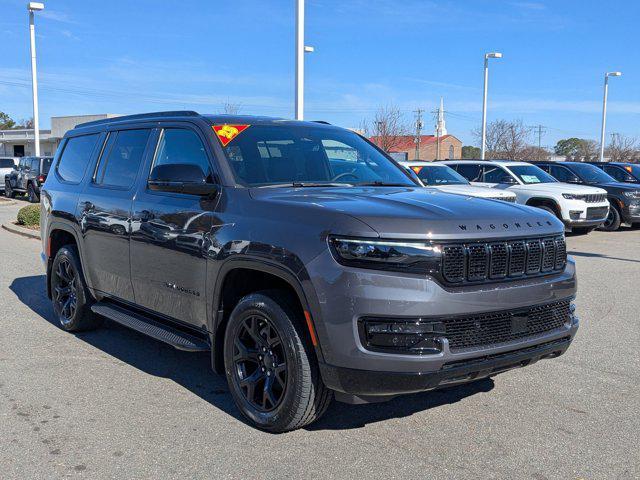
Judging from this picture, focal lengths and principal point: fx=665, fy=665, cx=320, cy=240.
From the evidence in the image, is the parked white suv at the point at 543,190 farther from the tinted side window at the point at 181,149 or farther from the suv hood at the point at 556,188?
the tinted side window at the point at 181,149

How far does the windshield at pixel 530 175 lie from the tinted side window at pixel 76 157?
1138 cm

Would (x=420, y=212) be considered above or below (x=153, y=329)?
above

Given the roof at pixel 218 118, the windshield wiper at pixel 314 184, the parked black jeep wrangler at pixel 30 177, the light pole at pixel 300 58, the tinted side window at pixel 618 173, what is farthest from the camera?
the parked black jeep wrangler at pixel 30 177

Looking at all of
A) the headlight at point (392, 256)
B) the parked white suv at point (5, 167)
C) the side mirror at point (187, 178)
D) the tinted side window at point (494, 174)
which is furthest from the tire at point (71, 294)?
the parked white suv at point (5, 167)

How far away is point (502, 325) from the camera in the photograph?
3.72m

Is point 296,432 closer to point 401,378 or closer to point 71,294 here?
point 401,378

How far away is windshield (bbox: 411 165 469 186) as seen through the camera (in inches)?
553

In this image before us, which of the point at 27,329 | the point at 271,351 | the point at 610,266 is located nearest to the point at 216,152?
the point at 271,351

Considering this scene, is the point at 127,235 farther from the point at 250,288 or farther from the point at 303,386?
the point at 303,386

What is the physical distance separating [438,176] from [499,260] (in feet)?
35.3

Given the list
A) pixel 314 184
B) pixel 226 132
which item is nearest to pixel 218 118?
pixel 226 132

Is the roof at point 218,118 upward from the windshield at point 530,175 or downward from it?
upward

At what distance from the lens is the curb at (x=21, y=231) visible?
14.3 meters

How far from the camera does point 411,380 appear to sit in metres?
3.48
